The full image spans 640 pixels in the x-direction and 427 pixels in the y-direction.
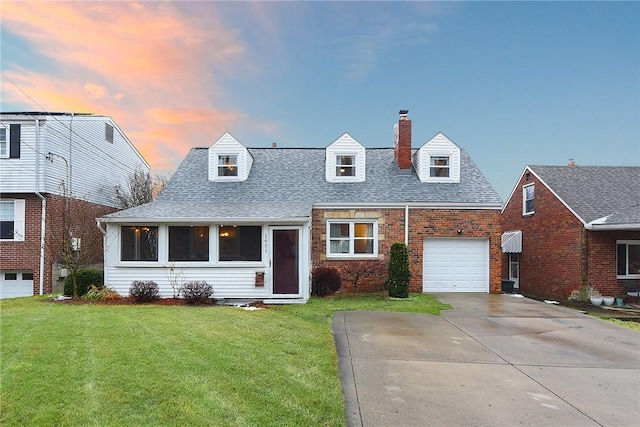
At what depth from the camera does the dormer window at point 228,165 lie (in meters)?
16.2

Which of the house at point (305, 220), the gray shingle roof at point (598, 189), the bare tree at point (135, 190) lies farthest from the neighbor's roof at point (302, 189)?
the bare tree at point (135, 190)

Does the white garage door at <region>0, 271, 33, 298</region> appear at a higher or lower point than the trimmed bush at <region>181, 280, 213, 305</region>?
lower

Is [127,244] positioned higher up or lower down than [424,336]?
higher up

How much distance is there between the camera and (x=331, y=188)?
15.4 m

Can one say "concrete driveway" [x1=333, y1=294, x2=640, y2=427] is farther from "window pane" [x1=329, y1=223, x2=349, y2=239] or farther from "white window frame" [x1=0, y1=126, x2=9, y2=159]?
"white window frame" [x1=0, y1=126, x2=9, y2=159]

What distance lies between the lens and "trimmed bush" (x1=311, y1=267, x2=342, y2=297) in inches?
516

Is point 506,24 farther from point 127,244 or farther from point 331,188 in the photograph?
point 127,244

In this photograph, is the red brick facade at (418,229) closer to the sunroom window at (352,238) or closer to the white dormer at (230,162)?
the sunroom window at (352,238)

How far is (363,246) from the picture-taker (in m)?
14.4

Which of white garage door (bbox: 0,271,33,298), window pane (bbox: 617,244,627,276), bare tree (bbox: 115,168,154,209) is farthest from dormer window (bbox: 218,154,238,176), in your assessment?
window pane (bbox: 617,244,627,276)

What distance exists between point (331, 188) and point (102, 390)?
1199 centimetres

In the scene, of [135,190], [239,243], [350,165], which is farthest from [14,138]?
[350,165]

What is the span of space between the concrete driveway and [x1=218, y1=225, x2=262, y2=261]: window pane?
3929 millimetres

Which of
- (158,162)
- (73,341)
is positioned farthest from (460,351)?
(158,162)
